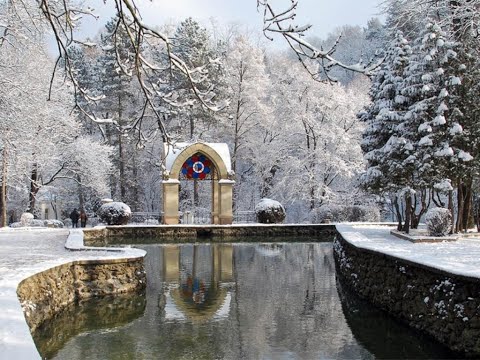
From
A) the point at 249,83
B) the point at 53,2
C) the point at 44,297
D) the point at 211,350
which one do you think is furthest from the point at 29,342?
the point at 249,83

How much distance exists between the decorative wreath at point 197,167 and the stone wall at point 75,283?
1613 centimetres

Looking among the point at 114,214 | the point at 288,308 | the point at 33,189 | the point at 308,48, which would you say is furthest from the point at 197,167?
the point at 308,48

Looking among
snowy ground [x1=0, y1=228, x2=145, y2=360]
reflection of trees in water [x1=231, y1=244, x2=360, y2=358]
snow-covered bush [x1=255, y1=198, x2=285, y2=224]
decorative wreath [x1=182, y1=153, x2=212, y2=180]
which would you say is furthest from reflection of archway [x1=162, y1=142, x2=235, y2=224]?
reflection of trees in water [x1=231, y1=244, x2=360, y2=358]

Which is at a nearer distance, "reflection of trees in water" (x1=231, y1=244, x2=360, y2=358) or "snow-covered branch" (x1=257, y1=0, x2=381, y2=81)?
"snow-covered branch" (x1=257, y1=0, x2=381, y2=81)

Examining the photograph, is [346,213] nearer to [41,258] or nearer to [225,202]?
[225,202]

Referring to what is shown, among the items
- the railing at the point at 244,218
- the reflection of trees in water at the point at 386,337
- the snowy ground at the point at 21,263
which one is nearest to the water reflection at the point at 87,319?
the snowy ground at the point at 21,263

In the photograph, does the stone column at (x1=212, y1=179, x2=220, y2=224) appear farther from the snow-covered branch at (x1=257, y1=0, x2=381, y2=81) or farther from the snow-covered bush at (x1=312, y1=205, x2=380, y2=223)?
the snow-covered branch at (x1=257, y1=0, x2=381, y2=81)

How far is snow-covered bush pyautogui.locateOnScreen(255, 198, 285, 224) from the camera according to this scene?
2716cm

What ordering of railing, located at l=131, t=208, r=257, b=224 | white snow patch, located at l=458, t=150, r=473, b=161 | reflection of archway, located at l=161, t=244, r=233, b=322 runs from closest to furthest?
reflection of archway, located at l=161, t=244, r=233, b=322
white snow patch, located at l=458, t=150, r=473, b=161
railing, located at l=131, t=208, r=257, b=224

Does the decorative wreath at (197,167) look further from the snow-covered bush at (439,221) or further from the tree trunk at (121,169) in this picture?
the snow-covered bush at (439,221)

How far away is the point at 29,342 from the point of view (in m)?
5.32

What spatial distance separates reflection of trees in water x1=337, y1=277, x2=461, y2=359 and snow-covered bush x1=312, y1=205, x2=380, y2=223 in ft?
60.8

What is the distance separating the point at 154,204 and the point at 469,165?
25784 millimetres

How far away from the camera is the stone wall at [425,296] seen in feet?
24.3
